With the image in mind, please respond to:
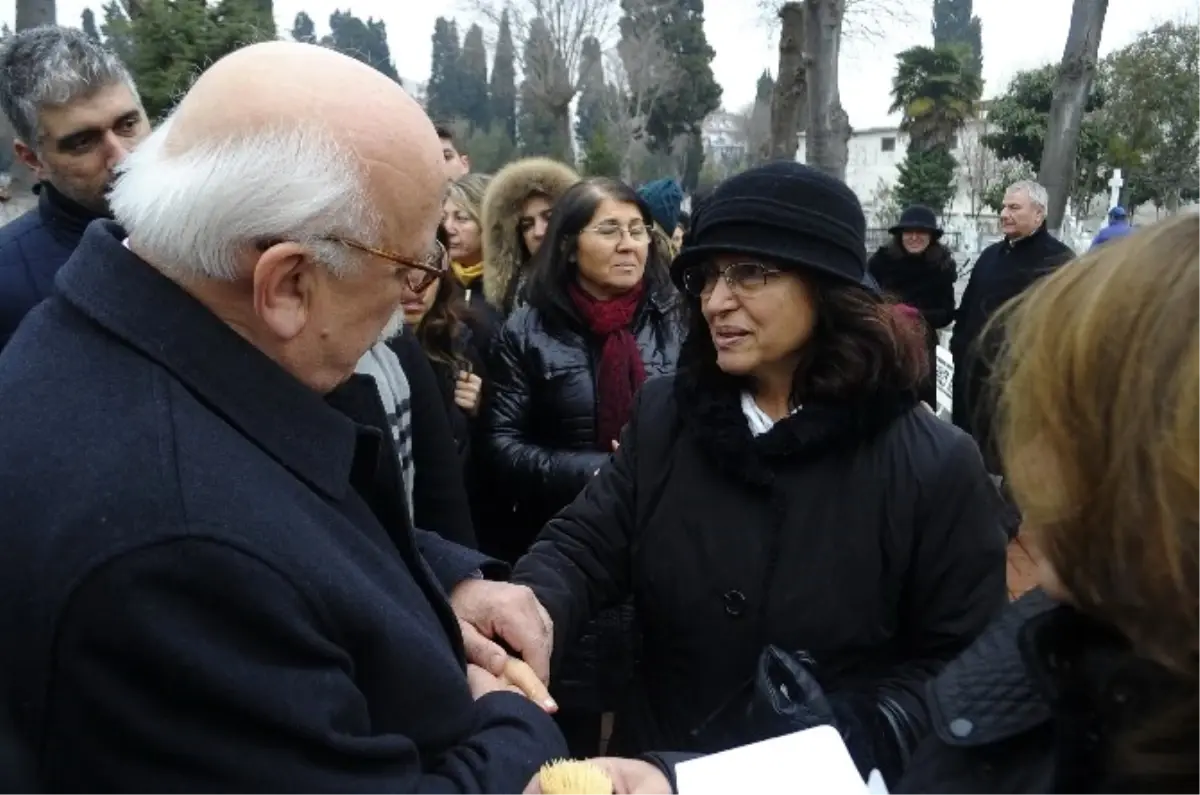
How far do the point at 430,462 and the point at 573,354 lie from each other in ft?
2.93

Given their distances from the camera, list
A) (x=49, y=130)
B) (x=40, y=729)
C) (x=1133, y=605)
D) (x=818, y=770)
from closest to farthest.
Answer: (x=1133, y=605) → (x=40, y=729) → (x=818, y=770) → (x=49, y=130)

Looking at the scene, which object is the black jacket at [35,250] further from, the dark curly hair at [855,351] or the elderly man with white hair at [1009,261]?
the elderly man with white hair at [1009,261]

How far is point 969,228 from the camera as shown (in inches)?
1014

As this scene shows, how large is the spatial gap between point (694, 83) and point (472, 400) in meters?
42.3

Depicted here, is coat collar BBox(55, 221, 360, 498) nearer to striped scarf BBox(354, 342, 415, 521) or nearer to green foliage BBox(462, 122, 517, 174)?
striped scarf BBox(354, 342, 415, 521)

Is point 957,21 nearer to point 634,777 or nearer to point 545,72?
point 545,72

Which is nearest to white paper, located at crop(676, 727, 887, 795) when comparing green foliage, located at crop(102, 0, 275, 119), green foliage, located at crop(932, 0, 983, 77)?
green foliage, located at crop(102, 0, 275, 119)

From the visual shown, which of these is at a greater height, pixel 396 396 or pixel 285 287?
pixel 285 287

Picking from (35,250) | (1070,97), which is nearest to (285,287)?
(35,250)

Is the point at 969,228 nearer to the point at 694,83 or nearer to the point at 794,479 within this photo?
the point at 694,83

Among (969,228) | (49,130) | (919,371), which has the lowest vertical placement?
(969,228)

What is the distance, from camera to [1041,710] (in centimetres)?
107

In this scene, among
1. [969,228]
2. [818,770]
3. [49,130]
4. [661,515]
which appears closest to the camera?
[818,770]

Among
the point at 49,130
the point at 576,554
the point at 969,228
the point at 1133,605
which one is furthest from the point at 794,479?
the point at 969,228
